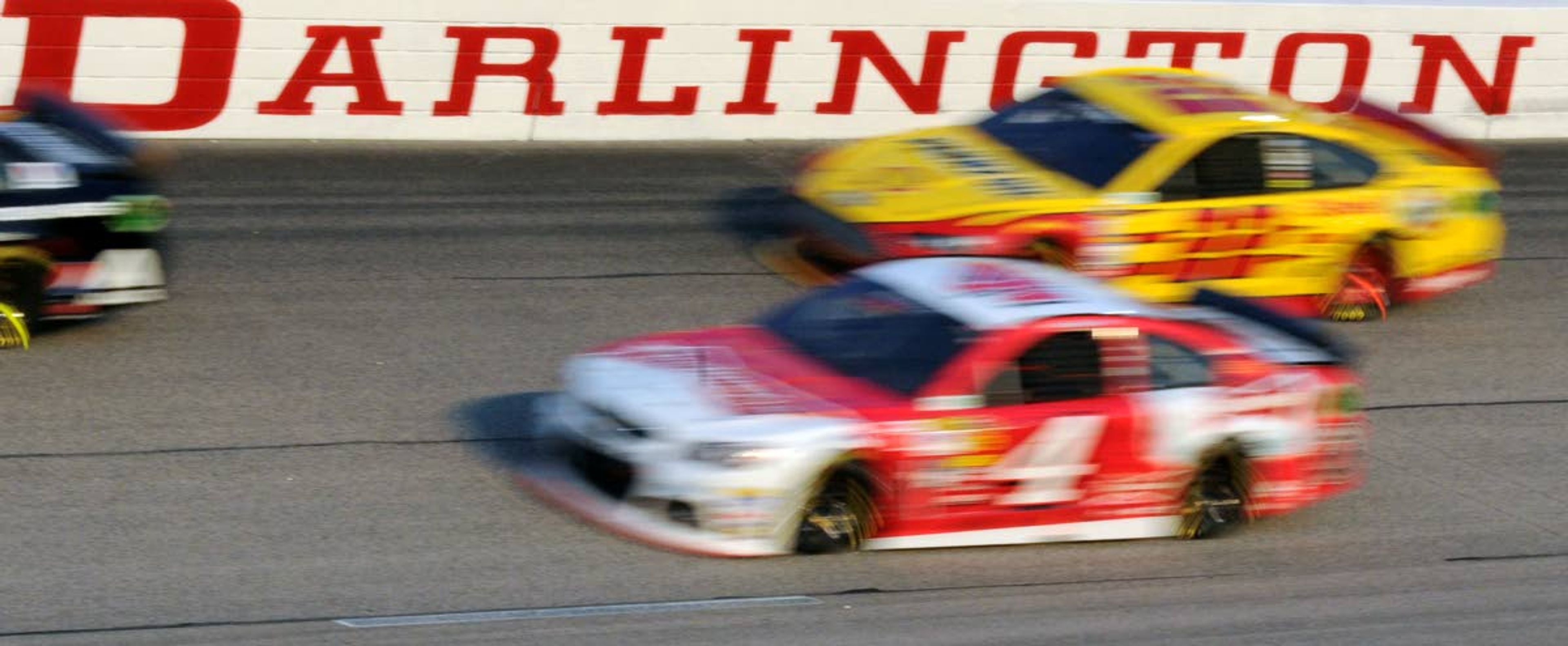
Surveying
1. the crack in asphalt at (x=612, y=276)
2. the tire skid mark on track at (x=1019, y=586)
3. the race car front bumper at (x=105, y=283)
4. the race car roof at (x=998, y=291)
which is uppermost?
the race car roof at (x=998, y=291)

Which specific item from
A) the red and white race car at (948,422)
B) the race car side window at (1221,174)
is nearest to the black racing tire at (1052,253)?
the race car side window at (1221,174)

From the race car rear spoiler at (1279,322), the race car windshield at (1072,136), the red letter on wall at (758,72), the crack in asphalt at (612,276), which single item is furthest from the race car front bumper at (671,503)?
the red letter on wall at (758,72)

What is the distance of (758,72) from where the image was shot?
18438 mm

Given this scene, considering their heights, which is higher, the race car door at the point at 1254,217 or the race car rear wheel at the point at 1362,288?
the race car door at the point at 1254,217

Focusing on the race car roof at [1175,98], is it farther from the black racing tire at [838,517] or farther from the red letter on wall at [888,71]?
the black racing tire at [838,517]

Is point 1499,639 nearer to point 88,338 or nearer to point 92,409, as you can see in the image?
point 92,409

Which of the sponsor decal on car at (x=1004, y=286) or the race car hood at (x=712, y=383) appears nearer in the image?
the race car hood at (x=712, y=383)

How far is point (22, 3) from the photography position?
1617 cm

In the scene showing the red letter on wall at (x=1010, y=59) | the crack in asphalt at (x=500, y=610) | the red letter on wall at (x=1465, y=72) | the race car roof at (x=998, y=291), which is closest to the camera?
the crack in asphalt at (x=500, y=610)

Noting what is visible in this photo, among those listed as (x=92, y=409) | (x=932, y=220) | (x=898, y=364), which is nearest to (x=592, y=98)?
(x=932, y=220)

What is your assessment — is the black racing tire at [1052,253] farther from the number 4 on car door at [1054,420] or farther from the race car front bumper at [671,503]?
the race car front bumper at [671,503]

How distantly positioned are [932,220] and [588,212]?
3542 mm

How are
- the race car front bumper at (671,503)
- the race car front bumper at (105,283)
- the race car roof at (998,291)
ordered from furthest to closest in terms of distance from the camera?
the race car front bumper at (105,283) → the race car roof at (998,291) → the race car front bumper at (671,503)

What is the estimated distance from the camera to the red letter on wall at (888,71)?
18656 mm
